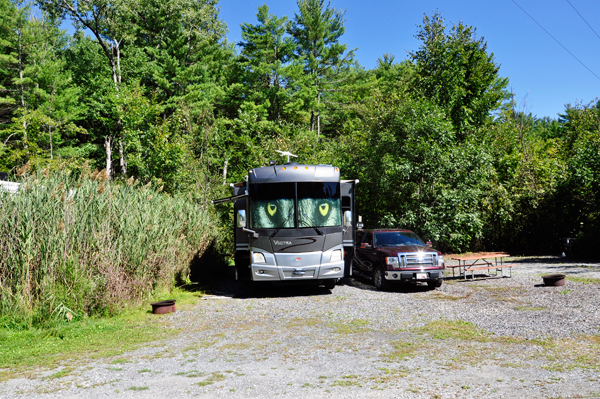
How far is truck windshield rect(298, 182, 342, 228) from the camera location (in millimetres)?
12055

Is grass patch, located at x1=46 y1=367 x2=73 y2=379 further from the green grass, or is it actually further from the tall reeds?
the tall reeds

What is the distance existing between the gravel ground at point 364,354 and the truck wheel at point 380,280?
1661 mm

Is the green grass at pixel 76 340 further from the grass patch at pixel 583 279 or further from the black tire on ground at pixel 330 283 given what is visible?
the grass patch at pixel 583 279

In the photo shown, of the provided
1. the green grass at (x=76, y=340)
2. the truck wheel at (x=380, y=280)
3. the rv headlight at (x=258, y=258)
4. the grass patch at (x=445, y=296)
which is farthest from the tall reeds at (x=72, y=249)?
the grass patch at (x=445, y=296)

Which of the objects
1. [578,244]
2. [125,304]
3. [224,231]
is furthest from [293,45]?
[125,304]

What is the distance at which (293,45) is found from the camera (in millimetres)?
→ 40844

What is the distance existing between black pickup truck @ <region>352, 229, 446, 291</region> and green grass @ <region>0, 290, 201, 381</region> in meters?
6.26

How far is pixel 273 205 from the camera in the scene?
476 inches

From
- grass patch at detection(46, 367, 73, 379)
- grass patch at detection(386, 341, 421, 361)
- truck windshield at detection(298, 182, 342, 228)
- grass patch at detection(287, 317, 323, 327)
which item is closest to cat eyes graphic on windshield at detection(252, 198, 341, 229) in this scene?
truck windshield at detection(298, 182, 342, 228)

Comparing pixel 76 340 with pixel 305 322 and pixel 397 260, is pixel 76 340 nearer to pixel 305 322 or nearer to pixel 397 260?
pixel 305 322

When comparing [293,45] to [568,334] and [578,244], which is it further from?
[568,334]

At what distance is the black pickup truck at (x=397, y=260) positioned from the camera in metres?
12.5

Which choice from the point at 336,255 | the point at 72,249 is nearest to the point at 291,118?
the point at 336,255

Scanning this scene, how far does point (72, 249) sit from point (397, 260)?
8.04 metres
